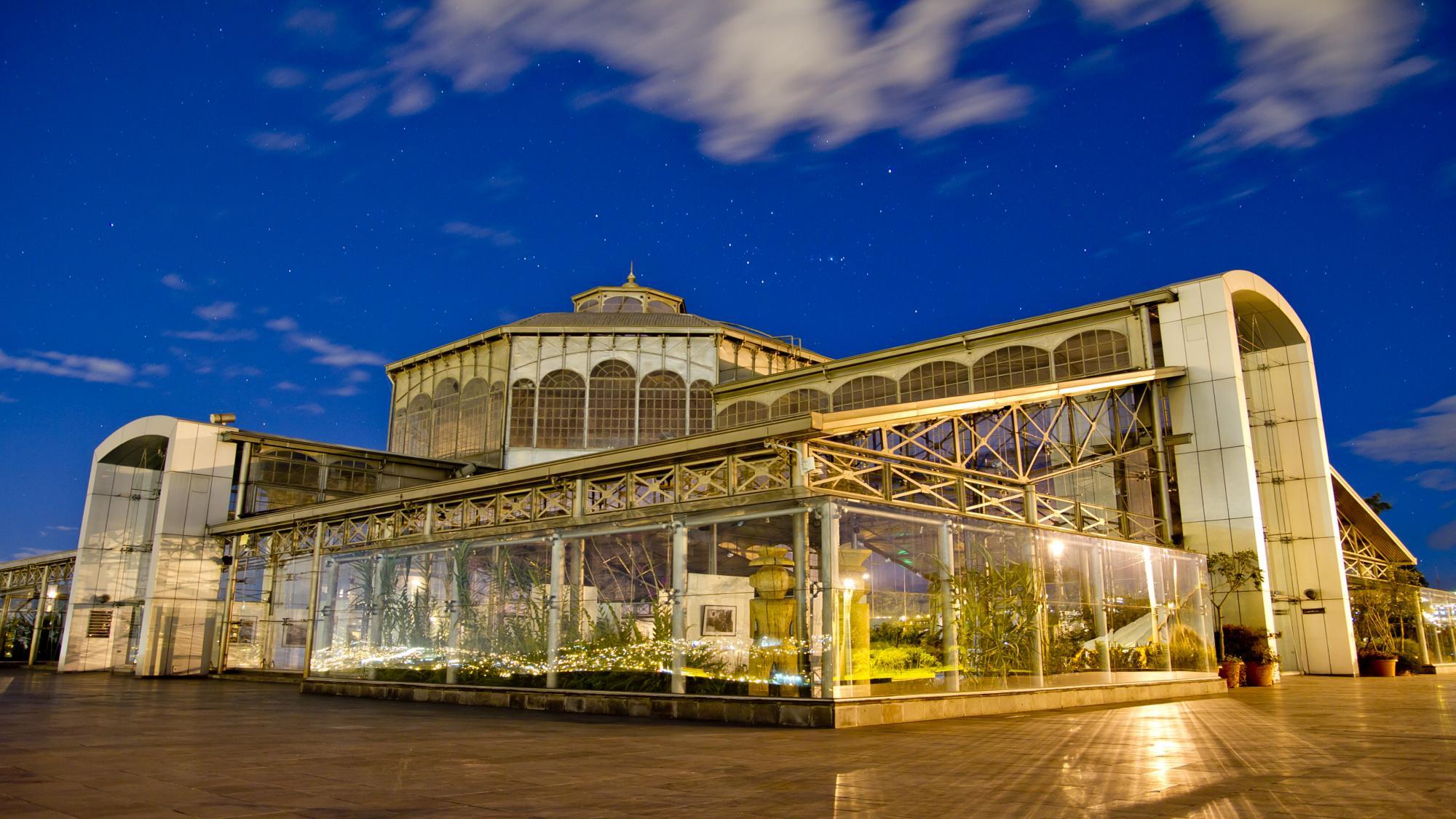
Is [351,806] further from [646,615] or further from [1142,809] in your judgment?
[646,615]

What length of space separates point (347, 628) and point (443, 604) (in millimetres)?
3819

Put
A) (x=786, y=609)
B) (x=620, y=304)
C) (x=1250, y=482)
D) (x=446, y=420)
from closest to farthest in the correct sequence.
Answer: (x=786, y=609)
(x=1250, y=482)
(x=446, y=420)
(x=620, y=304)

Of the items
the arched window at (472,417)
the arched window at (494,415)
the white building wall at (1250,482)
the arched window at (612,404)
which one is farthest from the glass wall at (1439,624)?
the arched window at (472,417)


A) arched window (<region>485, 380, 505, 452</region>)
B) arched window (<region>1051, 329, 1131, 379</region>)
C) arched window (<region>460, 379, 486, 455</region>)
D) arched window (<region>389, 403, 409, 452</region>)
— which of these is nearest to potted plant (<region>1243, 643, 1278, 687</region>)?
arched window (<region>1051, 329, 1131, 379</region>)

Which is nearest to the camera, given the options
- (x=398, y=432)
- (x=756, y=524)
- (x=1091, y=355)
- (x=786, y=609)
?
(x=786, y=609)

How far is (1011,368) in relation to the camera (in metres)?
28.1

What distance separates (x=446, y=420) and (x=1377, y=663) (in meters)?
32.3

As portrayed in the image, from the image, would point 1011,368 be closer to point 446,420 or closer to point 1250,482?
point 1250,482

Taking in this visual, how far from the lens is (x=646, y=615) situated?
15.5m

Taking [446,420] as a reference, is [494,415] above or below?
below

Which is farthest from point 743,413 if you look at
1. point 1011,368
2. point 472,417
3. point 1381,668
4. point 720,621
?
point 1381,668

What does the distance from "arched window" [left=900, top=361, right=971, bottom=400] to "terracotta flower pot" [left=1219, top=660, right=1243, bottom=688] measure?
10.2 metres

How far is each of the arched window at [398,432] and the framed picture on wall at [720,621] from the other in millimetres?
28345

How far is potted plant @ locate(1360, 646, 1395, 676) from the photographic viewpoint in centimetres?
2645
